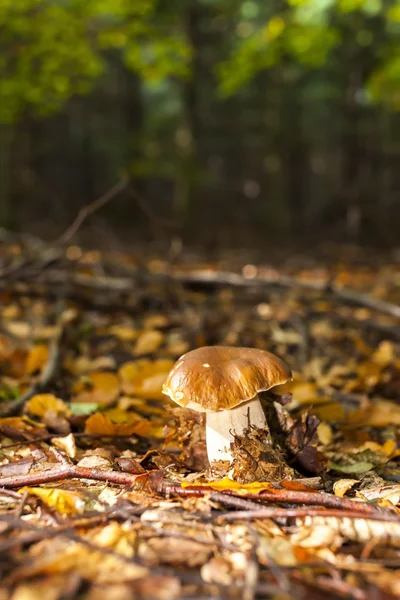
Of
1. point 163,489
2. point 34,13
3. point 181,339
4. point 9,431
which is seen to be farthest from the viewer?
point 34,13

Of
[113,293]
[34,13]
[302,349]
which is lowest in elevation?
[302,349]

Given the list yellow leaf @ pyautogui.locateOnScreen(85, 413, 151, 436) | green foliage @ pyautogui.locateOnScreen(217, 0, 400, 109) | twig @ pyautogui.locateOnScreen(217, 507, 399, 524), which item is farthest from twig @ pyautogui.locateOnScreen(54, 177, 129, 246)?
green foliage @ pyautogui.locateOnScreen(217, 0, 400, 109)

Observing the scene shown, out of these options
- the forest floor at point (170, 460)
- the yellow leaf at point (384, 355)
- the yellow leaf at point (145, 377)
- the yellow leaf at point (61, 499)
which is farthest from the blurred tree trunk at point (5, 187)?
→ the yellow leaf at point (61, 499)

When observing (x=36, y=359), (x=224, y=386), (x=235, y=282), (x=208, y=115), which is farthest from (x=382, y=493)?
(x=208, y=115)

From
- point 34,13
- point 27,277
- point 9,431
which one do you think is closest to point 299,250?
point 34,13

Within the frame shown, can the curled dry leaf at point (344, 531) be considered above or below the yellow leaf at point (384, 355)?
below

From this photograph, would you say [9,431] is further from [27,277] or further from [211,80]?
[211,80]

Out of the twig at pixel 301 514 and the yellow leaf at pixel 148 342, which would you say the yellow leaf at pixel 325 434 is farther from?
the yellow leaf at pixel 148 342

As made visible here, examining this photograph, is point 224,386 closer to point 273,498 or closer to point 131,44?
point 273,498
